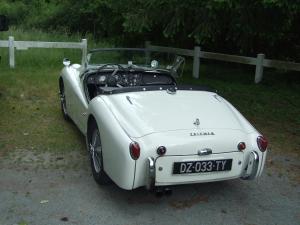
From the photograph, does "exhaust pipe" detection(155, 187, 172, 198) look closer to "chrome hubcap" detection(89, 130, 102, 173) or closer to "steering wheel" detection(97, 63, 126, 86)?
"chrome hubcap" detection(89, 130, 102, 173)

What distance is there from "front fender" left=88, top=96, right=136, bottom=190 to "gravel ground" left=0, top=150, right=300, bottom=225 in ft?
1.11

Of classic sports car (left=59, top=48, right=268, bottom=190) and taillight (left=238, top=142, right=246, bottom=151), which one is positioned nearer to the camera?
classic sports car (left=59, top=48, right=268, bottom=190)

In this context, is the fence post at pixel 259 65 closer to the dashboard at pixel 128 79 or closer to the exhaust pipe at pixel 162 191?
the dashboard at pixel 128 79

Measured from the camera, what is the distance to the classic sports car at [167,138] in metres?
4.16

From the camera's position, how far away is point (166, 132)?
4.34 meters

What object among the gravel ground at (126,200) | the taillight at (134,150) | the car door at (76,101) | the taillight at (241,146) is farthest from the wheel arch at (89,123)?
the taillight at (241,146)

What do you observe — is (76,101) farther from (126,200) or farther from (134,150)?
(134,150)

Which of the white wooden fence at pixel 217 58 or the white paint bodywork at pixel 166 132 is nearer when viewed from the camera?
the white paint bodywork at pixel 166 132

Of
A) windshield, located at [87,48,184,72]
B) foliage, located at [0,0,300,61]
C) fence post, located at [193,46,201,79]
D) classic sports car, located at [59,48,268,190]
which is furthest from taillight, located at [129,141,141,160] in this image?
fence post, located at [193,46,201,79]

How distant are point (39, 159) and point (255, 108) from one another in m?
4.85

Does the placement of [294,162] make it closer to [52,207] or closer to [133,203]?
[133,203]

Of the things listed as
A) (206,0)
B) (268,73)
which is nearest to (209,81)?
(268,73)

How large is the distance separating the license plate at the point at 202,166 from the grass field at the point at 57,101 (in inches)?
92.4

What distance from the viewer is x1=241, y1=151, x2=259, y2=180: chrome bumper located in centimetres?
448
